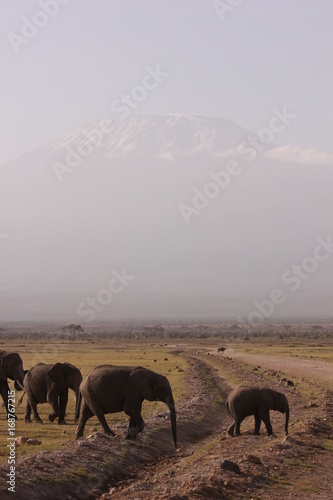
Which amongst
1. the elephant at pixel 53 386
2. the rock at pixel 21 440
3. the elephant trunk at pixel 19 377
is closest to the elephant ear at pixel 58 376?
the elephant at pixel 53 386

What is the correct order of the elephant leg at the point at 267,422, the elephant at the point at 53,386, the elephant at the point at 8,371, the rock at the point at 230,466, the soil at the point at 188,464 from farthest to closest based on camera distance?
the elephant at the point at 8,371 < the elephant at the point at 53,386 < the elephant leg at the point at 267,422 < the rock at the point at 230,466 < the soil at the point at 188,464

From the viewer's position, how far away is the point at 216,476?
1733cm

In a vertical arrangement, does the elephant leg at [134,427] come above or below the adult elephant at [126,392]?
below

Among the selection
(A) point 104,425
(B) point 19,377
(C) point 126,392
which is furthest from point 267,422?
(B) point 19,377

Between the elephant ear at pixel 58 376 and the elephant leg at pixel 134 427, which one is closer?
the elephant leg at pixel 134 427

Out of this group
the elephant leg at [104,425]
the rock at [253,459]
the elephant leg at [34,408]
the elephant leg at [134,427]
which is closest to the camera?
the rock at [253,459]

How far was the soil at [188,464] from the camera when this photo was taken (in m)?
16.8

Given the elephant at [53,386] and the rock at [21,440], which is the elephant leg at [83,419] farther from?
the elephant at [53,386]

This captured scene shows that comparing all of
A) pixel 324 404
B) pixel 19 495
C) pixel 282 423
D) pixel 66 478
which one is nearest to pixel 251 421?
pixel 282 423

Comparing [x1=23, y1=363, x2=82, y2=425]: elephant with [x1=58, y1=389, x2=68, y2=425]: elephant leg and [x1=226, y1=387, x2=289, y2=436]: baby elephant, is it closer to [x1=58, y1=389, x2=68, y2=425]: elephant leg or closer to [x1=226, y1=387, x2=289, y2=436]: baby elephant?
[x1=58, y1=389, x2=68, y2=425]: elephant leg

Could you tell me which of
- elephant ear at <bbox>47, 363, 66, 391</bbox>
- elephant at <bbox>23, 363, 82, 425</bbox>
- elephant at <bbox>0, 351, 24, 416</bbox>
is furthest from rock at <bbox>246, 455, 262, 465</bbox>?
elephant at <bbox>0, 351, 24, 416</bbox>

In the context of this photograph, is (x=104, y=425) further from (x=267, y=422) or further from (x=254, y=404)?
(x=267, y=422)

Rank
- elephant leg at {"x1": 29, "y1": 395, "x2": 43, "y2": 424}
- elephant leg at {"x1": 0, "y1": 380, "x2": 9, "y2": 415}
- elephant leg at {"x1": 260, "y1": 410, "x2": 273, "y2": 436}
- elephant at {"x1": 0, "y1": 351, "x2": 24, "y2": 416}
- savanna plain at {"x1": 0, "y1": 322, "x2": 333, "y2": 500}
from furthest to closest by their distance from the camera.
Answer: elephant leg at {"x1": 0, "y1": 380, "x2": 9, "y2": 415} → elephant at {"x1": 0, "y1": 351, "x2": 24, "y2": 416} → elephant leg at {"x1": 29, "y1": 395, "x2": 43, "y2": 424} → elephant leg at {"x1": 260, "y1": 410, "x2": 273, "y2": 436} → savanna plain at {"x1": 0, "y1": 322, "x2": 333, "y2": 500}

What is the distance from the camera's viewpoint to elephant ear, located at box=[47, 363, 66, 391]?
28281 mm
